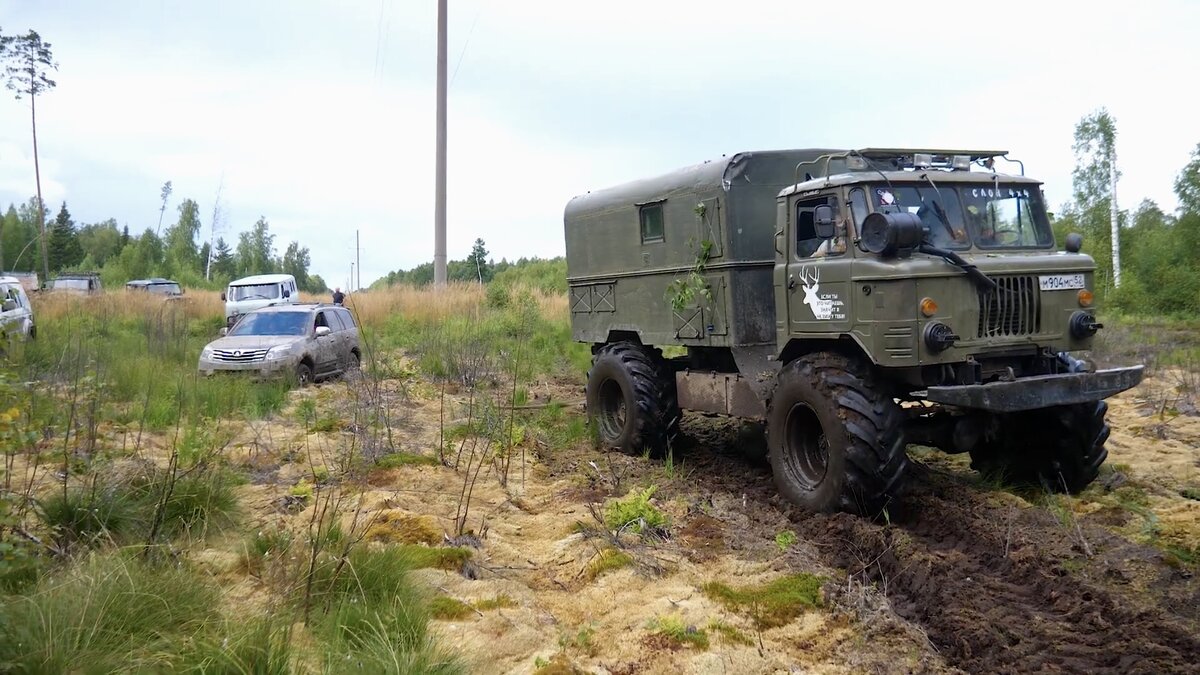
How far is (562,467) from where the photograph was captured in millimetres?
8750

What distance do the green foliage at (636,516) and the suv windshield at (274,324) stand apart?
9345 millimetres

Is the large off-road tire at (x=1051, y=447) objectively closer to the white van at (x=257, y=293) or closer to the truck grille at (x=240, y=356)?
the truck grille at (x=240, y=356)

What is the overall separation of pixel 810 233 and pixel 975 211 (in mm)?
1257

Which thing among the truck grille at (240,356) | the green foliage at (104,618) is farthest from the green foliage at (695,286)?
the truck grille at (240,356)

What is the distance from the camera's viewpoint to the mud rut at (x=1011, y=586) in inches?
165

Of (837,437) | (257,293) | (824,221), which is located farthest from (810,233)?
(257,293)

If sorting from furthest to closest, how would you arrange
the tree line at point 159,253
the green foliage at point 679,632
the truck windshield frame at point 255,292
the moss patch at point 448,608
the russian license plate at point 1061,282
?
the tree line at point 159,253, the truck windshield frame at point 255,292, the russian license plate at point 1061,282, the moss patch at point 448,608, the green foliage at point 679,632

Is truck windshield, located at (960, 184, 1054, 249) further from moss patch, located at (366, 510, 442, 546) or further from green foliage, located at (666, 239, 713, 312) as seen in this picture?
moss patch, located at (366, 510, 442, 546)

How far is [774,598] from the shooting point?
4.95 m

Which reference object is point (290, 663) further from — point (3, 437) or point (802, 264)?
point (802, 264)

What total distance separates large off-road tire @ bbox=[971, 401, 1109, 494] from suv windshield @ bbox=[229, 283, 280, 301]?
58.4 ft

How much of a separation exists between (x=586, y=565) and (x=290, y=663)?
7.33 ft

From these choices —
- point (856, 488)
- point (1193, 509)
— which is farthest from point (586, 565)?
point (1193, 509)

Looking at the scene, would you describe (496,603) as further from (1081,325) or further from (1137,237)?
(1137,237)
